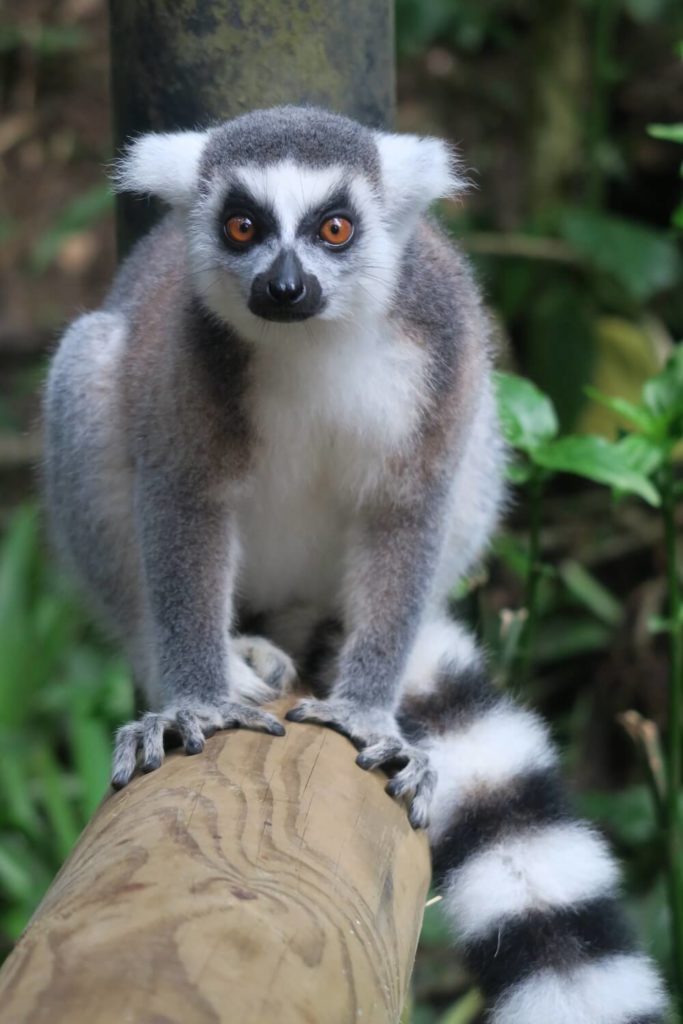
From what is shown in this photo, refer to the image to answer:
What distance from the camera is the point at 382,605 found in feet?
8.79

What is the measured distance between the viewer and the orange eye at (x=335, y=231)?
2445 millimetres

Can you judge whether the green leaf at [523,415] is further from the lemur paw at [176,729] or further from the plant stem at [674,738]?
the lemur paw at [176,729]

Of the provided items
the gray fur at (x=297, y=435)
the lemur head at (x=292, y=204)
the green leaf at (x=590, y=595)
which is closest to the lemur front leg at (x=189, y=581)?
the gray fur at (x=297, y=435)

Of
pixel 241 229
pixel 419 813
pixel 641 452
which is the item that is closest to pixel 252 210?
pixel 241 229

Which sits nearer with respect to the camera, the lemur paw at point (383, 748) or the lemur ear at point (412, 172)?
the lemur paw at point (383, 748)

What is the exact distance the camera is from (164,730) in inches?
92.9

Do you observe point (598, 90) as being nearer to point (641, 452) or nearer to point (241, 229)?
point (641, 452)

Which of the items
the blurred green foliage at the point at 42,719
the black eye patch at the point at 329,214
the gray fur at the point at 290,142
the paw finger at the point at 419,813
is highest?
the gray fur at the point at 290,142

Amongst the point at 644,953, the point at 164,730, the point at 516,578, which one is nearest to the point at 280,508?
the point at 164,730

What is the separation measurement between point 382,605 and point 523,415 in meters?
0.63

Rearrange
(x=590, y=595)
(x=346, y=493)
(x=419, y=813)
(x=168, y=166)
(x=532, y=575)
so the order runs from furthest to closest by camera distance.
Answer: (x=590, y=595) < (x=532, y=575) < (x=346, y=493) < (x=168, y=166) < (x=419, y=813)

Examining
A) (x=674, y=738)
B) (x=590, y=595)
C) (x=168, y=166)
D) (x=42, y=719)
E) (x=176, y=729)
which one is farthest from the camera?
(x=590, y=595)

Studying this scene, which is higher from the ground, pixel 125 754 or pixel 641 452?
pixel 641 452

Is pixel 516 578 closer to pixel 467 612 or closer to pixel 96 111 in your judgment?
pixel 467 612
